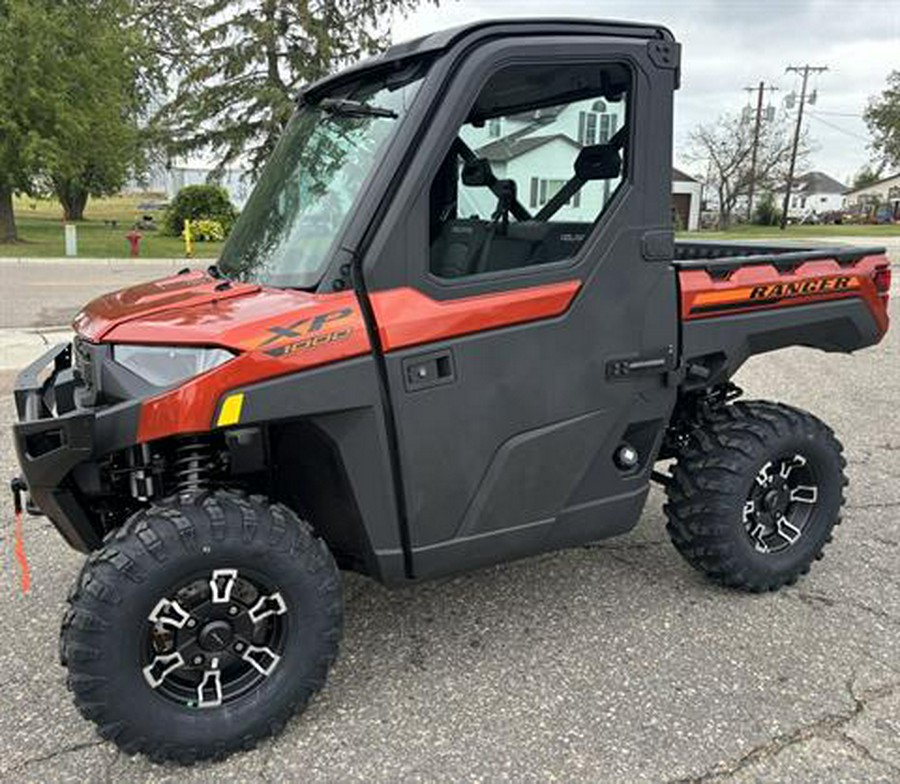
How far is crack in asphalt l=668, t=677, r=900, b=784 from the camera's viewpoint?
2510mm

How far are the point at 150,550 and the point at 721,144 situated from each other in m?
64.4

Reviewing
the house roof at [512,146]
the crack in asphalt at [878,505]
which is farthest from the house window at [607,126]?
the crack in asphalt at [878,505]

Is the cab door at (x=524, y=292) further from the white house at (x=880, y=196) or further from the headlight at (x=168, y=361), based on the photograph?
the white house at (x=880, y=196)

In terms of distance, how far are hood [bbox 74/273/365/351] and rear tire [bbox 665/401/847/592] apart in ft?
5.64

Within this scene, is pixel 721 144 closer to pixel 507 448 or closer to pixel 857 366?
pixel 857 366

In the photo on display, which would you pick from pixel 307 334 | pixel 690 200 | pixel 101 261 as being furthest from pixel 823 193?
pixel 307 334

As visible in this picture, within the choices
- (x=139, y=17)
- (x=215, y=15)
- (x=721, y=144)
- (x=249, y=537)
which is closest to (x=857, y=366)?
(x=249, y=537)

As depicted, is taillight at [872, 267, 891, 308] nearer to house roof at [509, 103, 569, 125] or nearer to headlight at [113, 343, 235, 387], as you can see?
house roof at [509, 103, 569, 125]

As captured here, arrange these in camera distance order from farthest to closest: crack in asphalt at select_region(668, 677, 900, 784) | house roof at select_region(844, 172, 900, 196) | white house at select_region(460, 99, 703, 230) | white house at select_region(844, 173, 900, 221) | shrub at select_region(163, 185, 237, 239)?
house roof at select_region(844, 172, 900, 196) → white house at select_region(844, 173, 900, 221) → shrub at select_region(163, 185, 237, 239) → white house at select_region(460, 99, 703, 230) → crack in asphalt at select_region(668, 677, 900, 784)

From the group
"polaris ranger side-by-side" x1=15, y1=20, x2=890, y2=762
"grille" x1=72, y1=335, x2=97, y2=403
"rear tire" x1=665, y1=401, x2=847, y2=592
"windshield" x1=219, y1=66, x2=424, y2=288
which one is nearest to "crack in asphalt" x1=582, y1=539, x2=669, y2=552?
"rear tire" x1=665, y1=401, x2=847, y2=592

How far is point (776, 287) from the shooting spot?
3471 millimetres

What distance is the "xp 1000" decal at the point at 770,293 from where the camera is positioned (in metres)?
3.26

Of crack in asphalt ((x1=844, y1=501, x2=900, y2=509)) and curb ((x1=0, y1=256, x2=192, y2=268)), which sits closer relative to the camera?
crack in asphalt ((x1=844, y1=501, x2=900, y2=509))

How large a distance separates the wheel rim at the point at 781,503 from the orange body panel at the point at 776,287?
0.69 metres
